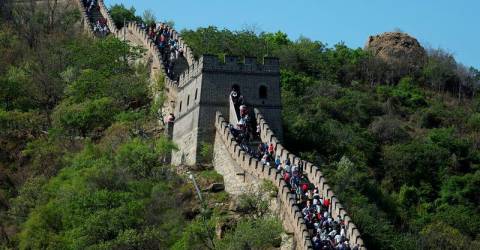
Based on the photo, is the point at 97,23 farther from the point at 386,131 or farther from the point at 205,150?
the point at 205,150

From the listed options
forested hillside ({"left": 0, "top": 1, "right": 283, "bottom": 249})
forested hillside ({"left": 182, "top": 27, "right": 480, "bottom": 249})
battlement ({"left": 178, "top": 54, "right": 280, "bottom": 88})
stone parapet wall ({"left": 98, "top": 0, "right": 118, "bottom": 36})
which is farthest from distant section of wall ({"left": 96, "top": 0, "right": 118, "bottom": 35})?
battlement ({"left": 178, "top": 54, "right": 280, "bottom": 88})

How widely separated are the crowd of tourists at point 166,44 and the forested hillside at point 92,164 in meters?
1.38

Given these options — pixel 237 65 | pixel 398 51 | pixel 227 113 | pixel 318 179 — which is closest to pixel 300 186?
pixel 318 179

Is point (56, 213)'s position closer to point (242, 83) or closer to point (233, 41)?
point (242, 83)

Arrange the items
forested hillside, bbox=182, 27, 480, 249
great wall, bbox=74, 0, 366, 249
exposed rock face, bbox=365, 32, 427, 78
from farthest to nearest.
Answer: exposed rock face, bbox=365, 32, 427, 78, forested hillside, bbox=182, 27, 480, 249, great wall, bbox=74, 0, 366, 249

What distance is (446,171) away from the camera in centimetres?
9594

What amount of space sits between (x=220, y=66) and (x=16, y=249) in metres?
12.0

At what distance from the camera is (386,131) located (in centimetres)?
10344

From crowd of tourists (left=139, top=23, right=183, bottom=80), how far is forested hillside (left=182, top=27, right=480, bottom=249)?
2714mm

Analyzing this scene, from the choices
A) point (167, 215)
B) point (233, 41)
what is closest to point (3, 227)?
point (167, 215)

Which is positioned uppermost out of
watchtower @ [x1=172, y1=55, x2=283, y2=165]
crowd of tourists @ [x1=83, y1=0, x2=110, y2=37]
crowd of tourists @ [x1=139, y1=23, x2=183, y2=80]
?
crowd of tourists @ [x1=83, y1=0, x2=110, y2=37]

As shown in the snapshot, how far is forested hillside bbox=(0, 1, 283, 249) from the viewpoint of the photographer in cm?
6375

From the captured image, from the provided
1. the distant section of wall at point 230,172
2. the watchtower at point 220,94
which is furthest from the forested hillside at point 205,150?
the watchtower at point 220,94

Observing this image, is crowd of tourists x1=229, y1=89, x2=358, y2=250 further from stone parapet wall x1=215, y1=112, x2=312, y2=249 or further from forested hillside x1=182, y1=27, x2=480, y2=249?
forested hillside x1=182, y1=27, x2=480, y2=249
